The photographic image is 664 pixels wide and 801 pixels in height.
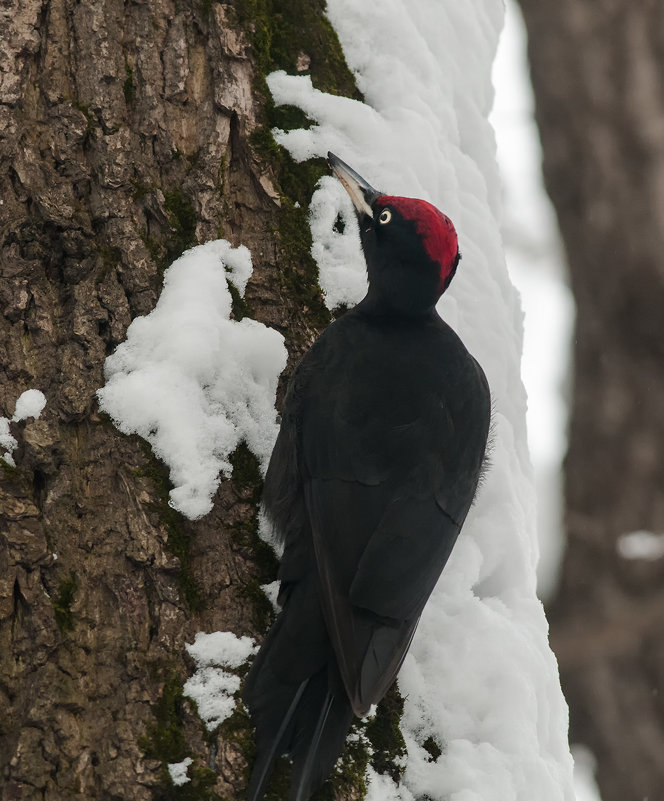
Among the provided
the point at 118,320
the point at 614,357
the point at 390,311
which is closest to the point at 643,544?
the point at 614,357

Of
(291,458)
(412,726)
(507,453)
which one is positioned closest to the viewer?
(412,726)

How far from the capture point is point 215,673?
183cm

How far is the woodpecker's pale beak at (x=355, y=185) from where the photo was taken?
8.09ft

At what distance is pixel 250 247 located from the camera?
2.33 m

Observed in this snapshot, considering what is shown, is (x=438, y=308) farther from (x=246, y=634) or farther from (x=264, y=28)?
(x=246, y=634)

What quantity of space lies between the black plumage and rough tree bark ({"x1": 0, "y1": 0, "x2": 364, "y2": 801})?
98 millimetres

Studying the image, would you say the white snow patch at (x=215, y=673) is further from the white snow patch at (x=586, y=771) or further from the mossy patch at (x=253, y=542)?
the white snow patch at (x=586, y=771)

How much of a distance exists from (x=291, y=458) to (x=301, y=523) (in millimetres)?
183

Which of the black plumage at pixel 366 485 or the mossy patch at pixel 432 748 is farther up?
the black plumage at pixel 366 485

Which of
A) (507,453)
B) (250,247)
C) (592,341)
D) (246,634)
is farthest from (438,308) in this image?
(592,341)

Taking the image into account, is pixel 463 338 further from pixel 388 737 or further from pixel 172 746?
pixel 172 746

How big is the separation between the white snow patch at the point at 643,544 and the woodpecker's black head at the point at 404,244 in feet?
6.42

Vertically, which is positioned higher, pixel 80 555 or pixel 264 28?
pixel 264 28

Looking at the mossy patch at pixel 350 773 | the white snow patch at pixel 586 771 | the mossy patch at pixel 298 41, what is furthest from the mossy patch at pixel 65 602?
the white snow patch at pixel 586 771
